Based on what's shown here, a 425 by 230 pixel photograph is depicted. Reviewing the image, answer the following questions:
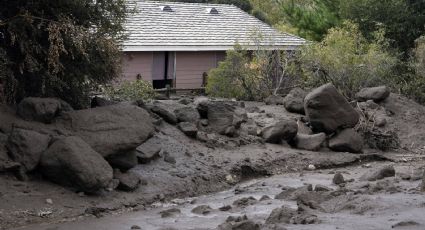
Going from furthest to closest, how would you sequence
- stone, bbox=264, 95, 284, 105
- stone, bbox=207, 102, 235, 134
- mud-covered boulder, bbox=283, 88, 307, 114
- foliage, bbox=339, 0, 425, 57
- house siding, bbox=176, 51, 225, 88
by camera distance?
house siding, bbox=176, 51, 225, 88, foliage, bbox=339, 0, 425, 57, stone, bbox=264, 95, 284, 105, mud-covered boulder, bbox=283, 88, 307, 114, stone, bbox=207, 102, 235, 134

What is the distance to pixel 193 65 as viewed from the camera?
30.7 meters

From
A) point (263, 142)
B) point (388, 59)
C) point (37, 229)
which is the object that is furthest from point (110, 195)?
point (388, 59)

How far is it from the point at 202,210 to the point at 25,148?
115 inches

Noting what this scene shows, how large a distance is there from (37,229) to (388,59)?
1536 cm

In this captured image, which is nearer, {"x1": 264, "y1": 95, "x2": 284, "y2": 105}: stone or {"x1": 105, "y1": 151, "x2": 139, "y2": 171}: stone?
{"x1": 105, "y1": 151, "x2": 139, "y2": 171}: stone

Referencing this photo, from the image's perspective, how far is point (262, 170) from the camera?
14.6m

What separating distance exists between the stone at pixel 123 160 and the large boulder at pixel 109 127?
117mm

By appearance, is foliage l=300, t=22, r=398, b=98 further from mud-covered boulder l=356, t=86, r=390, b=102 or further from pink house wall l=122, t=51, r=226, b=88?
pink house wall l=122, t=51, r=226, b=88

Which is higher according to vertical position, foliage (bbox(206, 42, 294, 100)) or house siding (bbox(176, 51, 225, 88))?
foliage (bbox(206, 42, 294, 100))

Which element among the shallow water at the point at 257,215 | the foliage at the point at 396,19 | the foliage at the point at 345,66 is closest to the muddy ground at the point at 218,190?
the shallow water at the point at 257,215

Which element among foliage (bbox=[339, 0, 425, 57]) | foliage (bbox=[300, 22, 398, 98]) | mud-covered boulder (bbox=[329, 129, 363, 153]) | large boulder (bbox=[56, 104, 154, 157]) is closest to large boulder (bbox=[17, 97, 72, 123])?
large boulder (bbox=[56, 104, 154, 157])

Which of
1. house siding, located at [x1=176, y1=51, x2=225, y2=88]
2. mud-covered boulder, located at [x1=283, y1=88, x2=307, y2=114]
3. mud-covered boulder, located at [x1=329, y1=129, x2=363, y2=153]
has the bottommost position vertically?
house siding, located at [x1=176, y1=51, x2=225, y2=88]

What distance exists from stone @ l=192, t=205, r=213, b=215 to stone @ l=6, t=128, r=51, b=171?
8.46ft

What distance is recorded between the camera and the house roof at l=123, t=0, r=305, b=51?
28125 mm
